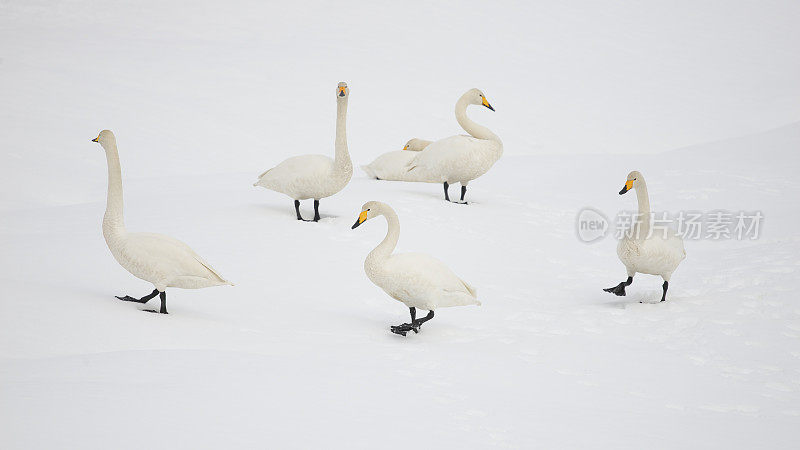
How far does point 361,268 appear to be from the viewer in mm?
8609

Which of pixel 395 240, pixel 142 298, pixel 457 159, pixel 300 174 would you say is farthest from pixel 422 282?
pixel 457 159

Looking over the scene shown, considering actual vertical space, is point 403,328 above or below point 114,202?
below

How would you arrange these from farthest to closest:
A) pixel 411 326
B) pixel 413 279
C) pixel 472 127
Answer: pixel 472 127
pixel 411 326
pixel 413 279

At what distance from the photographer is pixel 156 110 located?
16266mm

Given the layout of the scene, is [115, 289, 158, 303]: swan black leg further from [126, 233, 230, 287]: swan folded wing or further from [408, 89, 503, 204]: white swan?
[408, 89, 503, 204]: white swan

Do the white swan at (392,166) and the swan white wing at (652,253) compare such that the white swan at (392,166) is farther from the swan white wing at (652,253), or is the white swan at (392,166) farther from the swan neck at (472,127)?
the swan white wing at (652,253)

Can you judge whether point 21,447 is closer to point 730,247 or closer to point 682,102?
point 730,247

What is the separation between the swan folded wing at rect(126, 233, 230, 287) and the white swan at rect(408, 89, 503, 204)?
4997 mm

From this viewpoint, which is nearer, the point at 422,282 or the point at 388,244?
the point at 422,282

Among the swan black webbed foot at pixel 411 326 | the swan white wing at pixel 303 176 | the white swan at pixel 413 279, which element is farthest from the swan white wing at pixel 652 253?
the swan white wing at pixel 303 176

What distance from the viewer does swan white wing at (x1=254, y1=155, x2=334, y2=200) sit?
9438 mm

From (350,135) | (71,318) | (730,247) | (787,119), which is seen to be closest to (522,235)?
(730,247)

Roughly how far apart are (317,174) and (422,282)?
3.22 meters

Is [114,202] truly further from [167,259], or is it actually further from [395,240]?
[395,240]
